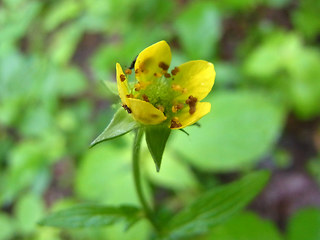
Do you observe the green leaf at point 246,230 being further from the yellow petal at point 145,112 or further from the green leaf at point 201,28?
the green leaf at point 201,28

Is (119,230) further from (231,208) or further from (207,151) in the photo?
(231,208)

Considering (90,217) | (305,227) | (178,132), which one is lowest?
(305,227)

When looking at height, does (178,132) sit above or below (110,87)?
above

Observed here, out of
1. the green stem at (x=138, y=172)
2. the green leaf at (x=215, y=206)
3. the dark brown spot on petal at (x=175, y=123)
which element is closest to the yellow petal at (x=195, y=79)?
the dark brown spot on petal at (x=175, y=123)

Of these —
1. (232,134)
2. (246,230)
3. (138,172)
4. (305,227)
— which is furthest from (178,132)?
(138,172)

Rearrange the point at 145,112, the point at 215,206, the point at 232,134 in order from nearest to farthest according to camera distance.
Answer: the point at 145,112 → the point at 215,206 → the point at 232,134

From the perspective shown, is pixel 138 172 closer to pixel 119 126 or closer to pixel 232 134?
pixel 119 126

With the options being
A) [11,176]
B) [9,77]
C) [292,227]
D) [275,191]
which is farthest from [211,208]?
[9,77]
